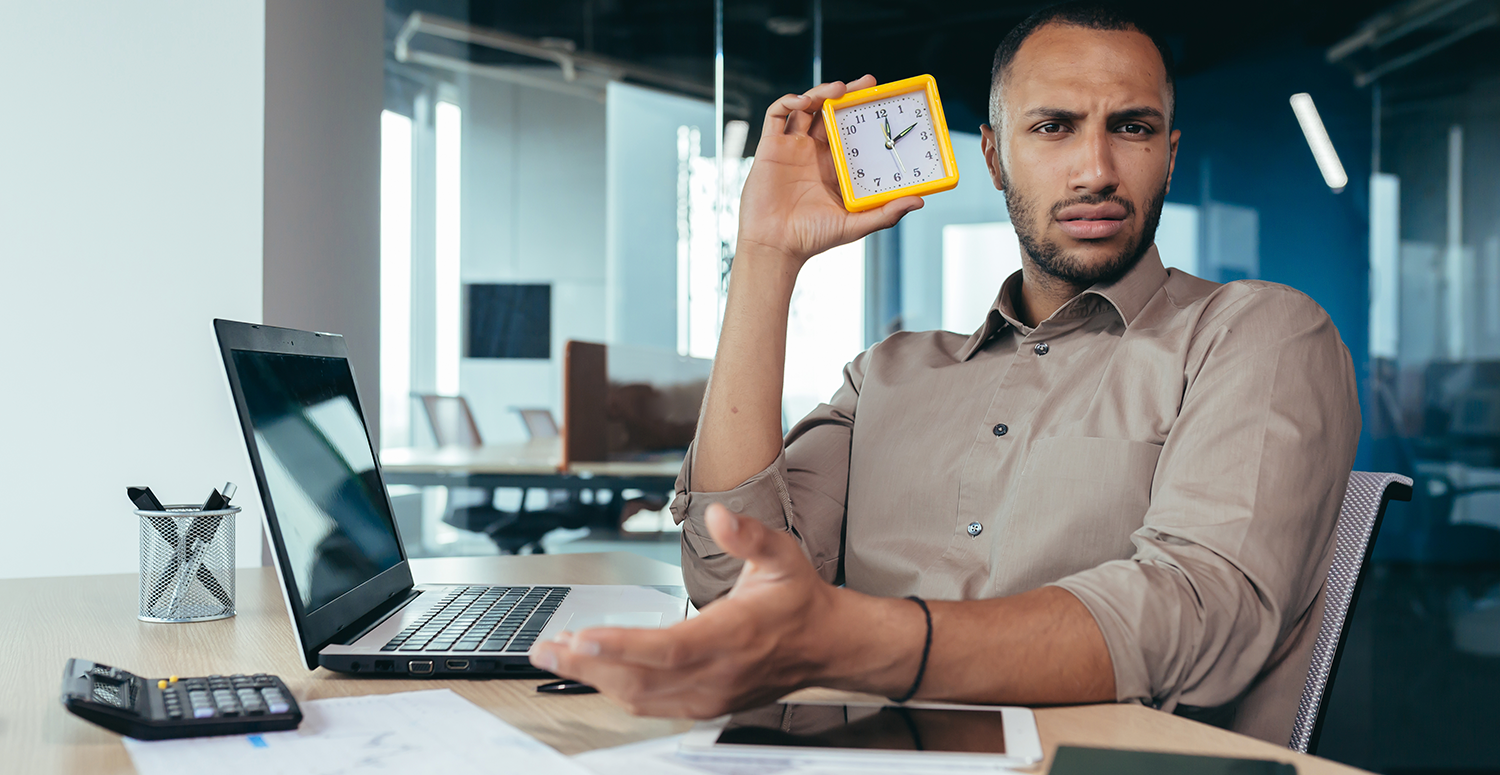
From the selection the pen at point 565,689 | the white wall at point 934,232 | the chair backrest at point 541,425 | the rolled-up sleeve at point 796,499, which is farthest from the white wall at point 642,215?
the pen at point 565,689

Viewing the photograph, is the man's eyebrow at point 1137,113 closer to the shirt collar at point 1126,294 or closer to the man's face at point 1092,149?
the man's face at point 1092,149

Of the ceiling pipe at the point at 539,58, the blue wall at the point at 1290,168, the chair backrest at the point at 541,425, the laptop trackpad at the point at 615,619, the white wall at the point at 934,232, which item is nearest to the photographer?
the laptop trackpad at the point at 615,619

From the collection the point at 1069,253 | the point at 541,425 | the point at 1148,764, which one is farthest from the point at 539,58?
the point at 1148,764

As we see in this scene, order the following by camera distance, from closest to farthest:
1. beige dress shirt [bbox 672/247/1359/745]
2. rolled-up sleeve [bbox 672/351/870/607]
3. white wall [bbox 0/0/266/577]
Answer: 1. beige dress shirt [bbox 672/247/1359/745]
2. rolled-up sleeve [bbox 672/351/870/607]
3. white wall [bbox 0/0/266/577]

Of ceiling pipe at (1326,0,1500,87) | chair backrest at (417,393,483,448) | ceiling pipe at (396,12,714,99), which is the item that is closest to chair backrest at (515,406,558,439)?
chair backrest at (417,393,483,448)

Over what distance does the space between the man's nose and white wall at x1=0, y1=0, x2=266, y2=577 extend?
126cm

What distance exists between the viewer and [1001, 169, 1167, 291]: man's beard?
1.17 metres

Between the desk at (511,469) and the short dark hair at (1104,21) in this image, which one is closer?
the short dark hair at (1104,21)

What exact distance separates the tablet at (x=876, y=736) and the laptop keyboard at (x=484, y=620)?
267 millimetres

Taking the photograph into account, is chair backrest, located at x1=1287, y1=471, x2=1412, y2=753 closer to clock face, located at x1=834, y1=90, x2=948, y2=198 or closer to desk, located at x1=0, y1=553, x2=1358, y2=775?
desk, located at x1=0, y1=553, x2=1358, y2=775

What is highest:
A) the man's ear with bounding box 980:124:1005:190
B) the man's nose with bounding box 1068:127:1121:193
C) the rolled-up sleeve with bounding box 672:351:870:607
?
Answer: the man's ear with bounding box 980:124:1005:190

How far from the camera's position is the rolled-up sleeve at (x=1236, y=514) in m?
0.77

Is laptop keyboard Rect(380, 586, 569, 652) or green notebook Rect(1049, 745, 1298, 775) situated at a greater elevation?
green notebook Rect(1049, 745, 1298, 775)

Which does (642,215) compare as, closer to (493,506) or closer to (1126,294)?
(493,506)
